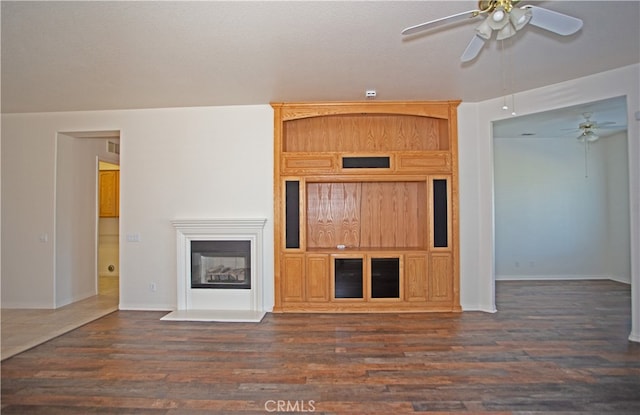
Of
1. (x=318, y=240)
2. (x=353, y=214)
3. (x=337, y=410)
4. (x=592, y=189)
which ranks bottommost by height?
(x=337, y=410)

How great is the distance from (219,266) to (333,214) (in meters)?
1.86

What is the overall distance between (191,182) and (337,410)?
3.82 m

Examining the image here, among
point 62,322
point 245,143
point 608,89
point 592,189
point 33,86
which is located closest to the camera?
point 608,89

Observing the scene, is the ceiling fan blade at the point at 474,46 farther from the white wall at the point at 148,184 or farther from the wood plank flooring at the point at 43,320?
the wood plank flooring at the point at 43,320

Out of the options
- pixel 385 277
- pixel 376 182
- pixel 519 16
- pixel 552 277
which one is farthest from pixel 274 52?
pixel 552 277

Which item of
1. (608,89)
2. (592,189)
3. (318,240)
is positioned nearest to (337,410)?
(318,240)

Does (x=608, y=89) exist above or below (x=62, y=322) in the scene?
above

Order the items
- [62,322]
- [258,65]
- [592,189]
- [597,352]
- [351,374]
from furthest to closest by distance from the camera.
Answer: [592,189]
[62,322]
[258,65]
[597,352]
[351,374]

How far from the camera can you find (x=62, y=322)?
449 cm

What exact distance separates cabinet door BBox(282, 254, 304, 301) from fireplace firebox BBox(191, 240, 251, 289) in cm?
53

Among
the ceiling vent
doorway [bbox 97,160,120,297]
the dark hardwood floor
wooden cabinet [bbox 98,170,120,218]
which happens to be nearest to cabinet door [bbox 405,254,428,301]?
the dark hardwood floor

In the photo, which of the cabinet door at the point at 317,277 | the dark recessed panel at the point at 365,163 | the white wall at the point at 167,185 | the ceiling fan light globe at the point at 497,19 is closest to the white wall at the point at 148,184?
the white wall at the point at 167,185

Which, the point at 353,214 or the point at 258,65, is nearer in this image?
the point at 258,65

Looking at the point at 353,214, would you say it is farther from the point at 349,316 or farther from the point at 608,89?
the point at 608,89
